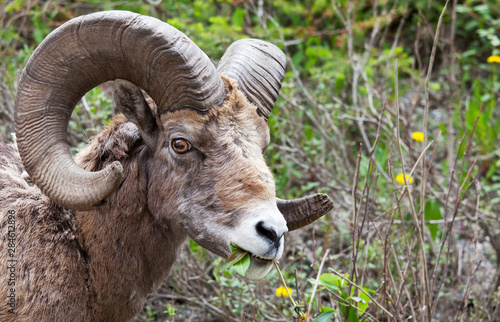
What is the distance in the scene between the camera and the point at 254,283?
6113 mm

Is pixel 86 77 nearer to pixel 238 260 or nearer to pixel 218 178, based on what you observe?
pixel 218 178

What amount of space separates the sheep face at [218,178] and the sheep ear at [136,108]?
0.30 ft

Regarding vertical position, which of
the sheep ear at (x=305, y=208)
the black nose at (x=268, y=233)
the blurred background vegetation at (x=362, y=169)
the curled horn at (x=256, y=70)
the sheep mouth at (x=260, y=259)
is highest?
the curled horn at (x=256, y=70)

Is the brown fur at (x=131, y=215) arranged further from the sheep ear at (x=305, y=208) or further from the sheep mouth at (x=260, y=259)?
the sheep ear at (x=305, y=208)

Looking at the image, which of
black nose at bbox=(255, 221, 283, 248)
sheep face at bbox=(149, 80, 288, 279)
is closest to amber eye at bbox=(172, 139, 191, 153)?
sheep face at bbox=(149, 80, 288, 279)

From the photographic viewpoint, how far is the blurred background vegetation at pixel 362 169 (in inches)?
181

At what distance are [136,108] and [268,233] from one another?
4.33 ft

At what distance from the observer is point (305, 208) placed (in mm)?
4258

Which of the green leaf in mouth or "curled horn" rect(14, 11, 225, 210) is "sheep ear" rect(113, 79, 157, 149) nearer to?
"curled horn" rect(14, 11, 225, 210)

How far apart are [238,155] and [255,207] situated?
0.42 meters

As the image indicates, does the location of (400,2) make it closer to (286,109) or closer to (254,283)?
(286,109)

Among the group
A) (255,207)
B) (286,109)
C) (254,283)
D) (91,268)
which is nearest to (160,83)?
(255,207)

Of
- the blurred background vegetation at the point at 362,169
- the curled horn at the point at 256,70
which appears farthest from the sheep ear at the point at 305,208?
the curled horn at the point at 256,70

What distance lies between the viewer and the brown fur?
12.4ft
